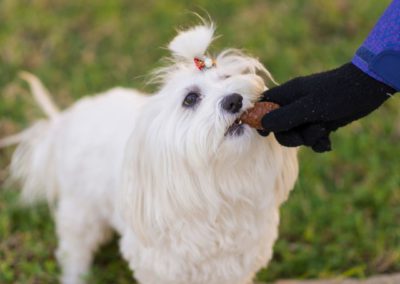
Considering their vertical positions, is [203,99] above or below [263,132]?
above

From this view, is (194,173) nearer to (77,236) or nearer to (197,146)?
(197,146)

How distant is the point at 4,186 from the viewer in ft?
10.6

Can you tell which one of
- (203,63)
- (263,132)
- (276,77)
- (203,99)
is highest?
(276,77)

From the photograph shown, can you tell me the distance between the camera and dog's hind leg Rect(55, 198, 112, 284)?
2.66m

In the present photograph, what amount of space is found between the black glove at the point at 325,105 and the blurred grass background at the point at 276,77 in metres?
1.01

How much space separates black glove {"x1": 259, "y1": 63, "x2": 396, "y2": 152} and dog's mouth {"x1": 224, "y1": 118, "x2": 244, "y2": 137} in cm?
9

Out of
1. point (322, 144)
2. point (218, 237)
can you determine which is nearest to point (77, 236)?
point (218, 237)

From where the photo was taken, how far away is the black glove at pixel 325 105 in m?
1.70

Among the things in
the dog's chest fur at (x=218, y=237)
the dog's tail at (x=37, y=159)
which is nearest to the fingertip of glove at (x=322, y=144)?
the dog's chest fur at (x=218, y=237)

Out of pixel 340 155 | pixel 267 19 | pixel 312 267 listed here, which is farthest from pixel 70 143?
pixel 267 19

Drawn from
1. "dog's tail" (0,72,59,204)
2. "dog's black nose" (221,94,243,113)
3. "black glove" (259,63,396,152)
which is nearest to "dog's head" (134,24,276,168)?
"dog's black nose" (221,94,243,113)

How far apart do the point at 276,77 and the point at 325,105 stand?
2.24 meters

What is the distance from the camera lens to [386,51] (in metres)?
1.66

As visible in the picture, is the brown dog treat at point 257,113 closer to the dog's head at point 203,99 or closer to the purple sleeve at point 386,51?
the dog's head at point 203,99
